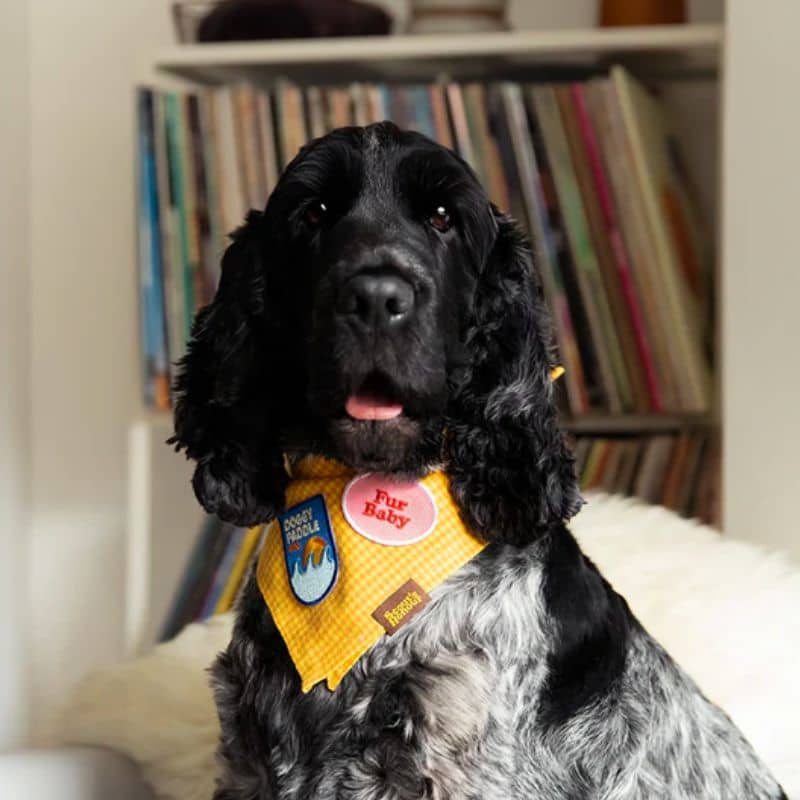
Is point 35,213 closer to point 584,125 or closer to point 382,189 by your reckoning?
point 584,125

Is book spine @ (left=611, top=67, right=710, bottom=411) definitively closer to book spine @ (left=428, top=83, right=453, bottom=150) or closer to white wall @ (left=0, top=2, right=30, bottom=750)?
book spine @ (left=428, top=83, right=453, bottom=150)

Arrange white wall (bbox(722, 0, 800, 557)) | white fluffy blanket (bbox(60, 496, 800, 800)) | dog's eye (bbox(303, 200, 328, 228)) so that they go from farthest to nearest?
white wall (bbox(722, 0, 800, 557)) → white fluffy blanket (bbox(60, 496, 800, 800)) → dog's eye (bbox(303, 200, 328, 228))

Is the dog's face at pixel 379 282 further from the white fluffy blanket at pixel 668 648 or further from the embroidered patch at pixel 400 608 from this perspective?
the white fluffy blanket at pixel 668 648

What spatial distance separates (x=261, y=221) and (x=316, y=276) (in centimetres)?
14

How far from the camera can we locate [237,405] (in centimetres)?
144

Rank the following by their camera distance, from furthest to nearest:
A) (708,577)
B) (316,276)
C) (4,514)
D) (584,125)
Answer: (4,514), (584,125), (708,577), (316,276)

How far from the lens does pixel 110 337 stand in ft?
10.3

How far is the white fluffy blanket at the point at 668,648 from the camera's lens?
73.9 inches

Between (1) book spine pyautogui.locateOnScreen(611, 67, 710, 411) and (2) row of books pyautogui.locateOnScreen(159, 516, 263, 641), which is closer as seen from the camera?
(1) book spine pyautogui.locateOnScreen(611, 67, 710, 411)

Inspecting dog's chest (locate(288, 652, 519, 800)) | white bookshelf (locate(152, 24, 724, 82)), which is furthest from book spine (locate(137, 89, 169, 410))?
dog's chest (locate(288, 652, 519, 800))

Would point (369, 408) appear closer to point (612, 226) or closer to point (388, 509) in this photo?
point (388, 509)

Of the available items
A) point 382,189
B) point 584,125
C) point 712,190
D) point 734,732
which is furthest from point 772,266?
point 382,189

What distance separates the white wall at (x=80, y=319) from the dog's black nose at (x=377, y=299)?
1.82m

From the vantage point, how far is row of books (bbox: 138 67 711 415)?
8.29ft
